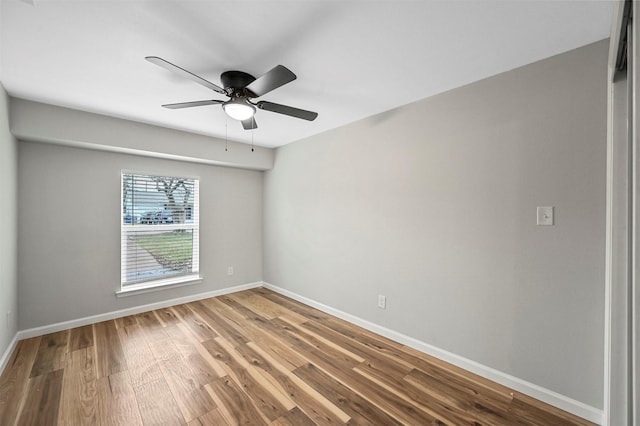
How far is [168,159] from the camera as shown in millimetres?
3584

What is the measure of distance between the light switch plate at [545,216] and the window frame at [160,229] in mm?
3980

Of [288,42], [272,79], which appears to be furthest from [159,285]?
[288,42]

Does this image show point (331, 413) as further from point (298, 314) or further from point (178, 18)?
point (178, 18)

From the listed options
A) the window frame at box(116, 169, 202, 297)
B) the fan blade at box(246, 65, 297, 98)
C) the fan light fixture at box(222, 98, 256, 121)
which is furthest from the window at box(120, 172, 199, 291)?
the fan blade at box(246, 65, 297, 98)

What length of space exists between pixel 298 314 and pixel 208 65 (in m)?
2.84

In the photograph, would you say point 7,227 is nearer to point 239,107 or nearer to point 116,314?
point 116,314

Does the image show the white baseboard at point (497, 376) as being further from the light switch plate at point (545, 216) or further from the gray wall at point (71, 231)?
the gray wall at point (71, 231)

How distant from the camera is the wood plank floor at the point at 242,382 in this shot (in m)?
1.66

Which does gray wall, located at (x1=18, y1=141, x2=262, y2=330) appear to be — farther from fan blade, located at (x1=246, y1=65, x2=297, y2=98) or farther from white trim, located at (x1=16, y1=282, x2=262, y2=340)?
fan blade, located at (x1=246, y1=65, x2=297, y2=98)

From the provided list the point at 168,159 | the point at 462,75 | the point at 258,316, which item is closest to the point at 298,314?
the point at 258,316

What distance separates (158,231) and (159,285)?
0.74 metres

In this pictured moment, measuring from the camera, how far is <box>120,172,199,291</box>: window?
333cm

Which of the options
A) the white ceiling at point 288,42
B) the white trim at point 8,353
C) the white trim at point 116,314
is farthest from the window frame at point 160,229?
the white ceiling at point 288,42

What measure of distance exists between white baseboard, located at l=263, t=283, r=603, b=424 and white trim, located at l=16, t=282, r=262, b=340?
2.14 meters
